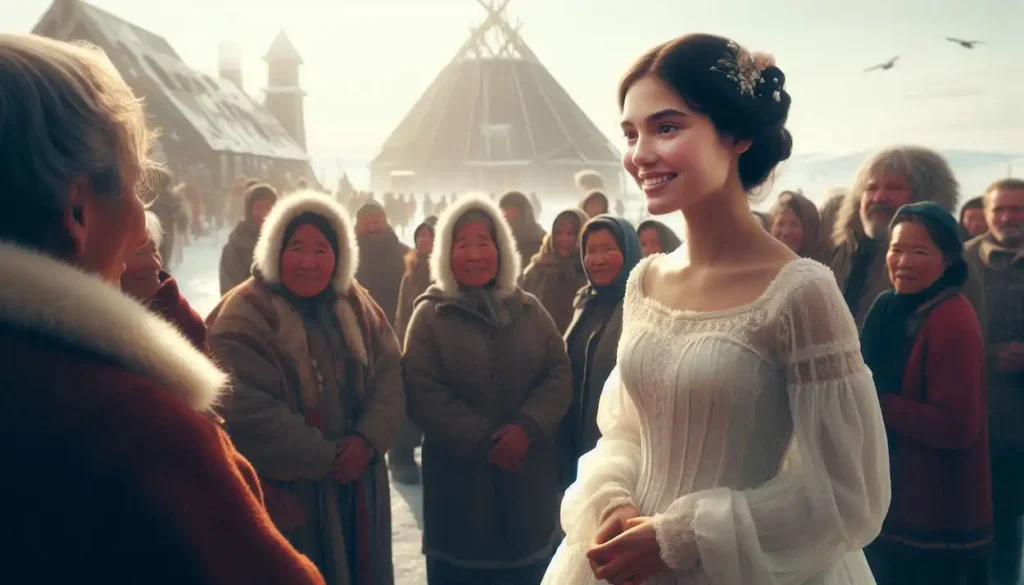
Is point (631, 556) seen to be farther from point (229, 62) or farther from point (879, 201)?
point (229, 62)

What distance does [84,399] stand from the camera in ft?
3.24

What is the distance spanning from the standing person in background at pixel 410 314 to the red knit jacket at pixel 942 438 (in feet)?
11.9

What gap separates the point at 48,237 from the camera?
41.7 inches

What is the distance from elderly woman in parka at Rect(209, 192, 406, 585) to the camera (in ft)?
9.86

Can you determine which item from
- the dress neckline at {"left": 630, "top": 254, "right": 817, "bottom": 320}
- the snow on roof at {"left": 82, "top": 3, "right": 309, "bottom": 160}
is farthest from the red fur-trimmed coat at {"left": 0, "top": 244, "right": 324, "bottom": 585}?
the snow on roof at {"left": 82, "top": 3, "right": 309, "bottom": 160}

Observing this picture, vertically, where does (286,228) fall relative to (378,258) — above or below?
above

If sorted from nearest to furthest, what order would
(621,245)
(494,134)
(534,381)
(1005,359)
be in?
(534,381) → (621,245) → (1005,359) → (494,134)

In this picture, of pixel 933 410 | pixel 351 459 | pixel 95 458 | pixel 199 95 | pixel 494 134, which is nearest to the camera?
pixel 95 458

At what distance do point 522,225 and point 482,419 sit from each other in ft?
12.3

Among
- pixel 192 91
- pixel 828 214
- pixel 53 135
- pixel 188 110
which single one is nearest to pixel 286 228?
pixel 53 135

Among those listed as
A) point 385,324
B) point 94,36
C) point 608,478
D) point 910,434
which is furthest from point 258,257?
point 94,36

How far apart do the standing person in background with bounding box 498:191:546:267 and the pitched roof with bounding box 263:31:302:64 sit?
43625 millimetres

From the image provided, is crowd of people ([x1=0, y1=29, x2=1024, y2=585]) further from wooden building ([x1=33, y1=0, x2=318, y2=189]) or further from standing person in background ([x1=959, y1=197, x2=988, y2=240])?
wooden building ([x1=33, y1=0, x2=318, y2=189])

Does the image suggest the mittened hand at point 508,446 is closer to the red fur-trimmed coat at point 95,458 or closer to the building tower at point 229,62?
the red fur-trimmed coat at point 95,458
